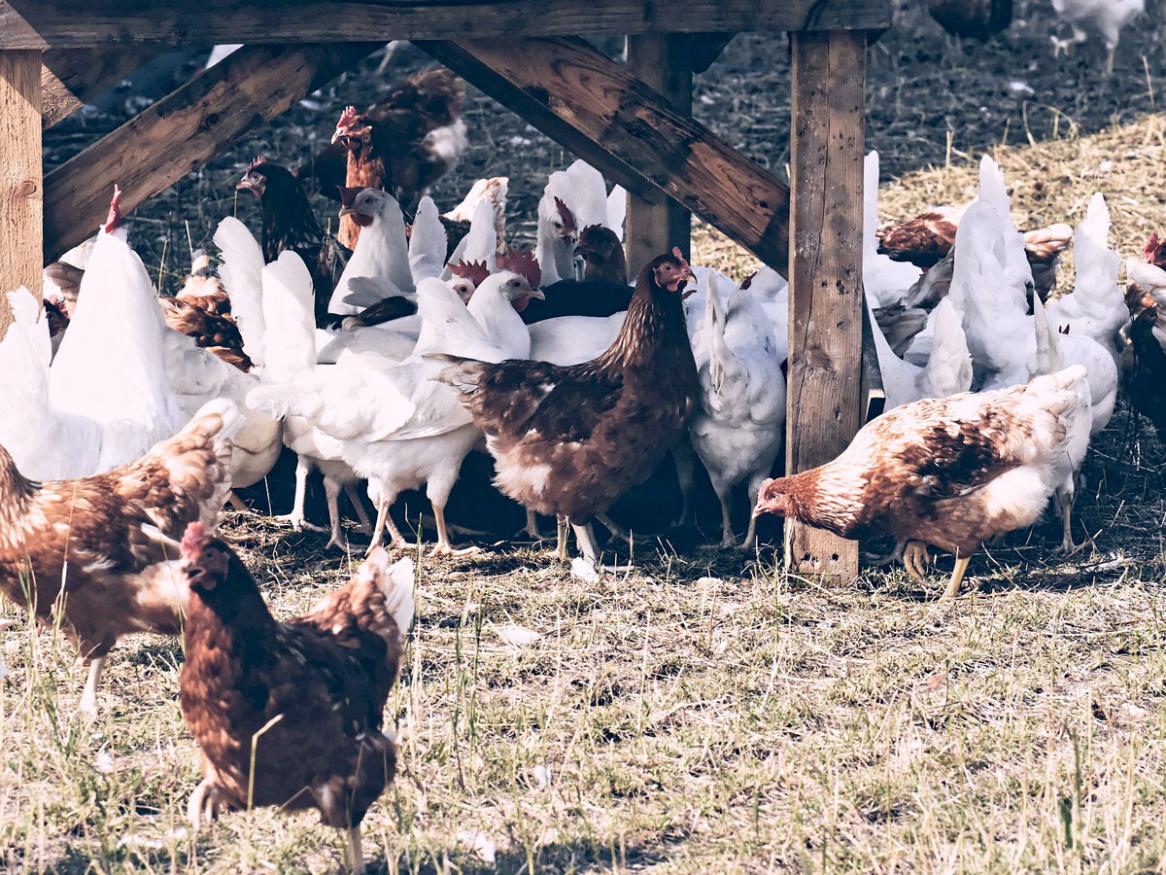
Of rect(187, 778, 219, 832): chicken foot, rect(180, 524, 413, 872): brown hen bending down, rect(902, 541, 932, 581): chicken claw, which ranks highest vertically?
rect(180, 524, 413, 872): brown hen bending down

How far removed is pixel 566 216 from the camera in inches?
271

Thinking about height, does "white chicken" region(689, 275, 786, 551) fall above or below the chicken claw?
above

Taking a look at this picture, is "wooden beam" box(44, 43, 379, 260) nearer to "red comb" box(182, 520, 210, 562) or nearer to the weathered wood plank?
the weathered wood plank

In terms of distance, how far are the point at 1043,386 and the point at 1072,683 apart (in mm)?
1088

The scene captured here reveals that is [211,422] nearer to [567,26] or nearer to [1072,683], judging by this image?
[567,26]

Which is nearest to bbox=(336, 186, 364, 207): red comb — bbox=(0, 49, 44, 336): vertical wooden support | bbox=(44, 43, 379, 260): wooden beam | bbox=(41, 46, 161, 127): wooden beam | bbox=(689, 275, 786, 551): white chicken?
bbox=(41, 46, 161, 127): wooden beam

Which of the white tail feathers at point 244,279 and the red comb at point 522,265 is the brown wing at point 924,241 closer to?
the red comb at point 522,265

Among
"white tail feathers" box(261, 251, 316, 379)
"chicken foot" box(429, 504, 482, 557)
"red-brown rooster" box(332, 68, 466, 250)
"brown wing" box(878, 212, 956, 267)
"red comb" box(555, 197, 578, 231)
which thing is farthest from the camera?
"red-brown rooster" box(332, 68, 466, 250)

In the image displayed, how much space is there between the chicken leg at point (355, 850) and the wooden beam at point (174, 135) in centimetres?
245

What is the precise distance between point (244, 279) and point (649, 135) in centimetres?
158

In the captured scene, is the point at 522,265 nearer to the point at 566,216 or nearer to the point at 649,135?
the point at 566,216

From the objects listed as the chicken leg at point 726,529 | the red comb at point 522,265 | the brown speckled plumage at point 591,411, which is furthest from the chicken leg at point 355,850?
the red comb at point 522,265

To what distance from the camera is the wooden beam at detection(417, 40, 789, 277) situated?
498 centimetres

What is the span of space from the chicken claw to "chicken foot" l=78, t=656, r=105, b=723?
2681mm
